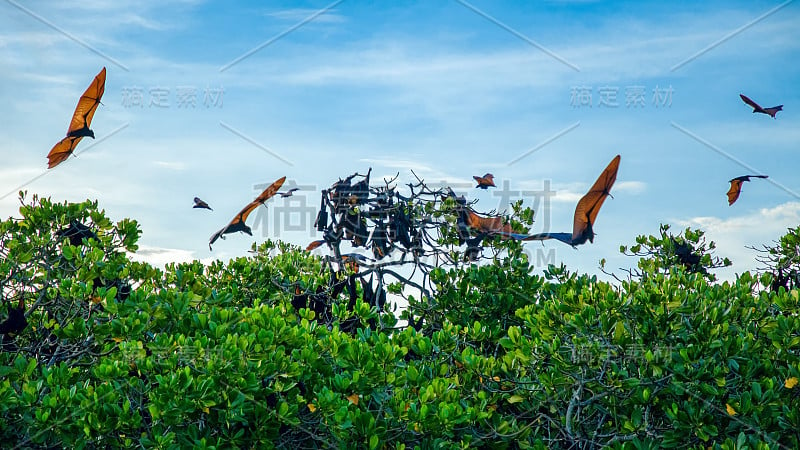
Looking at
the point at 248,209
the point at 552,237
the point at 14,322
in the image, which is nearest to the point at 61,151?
the point at 248,209

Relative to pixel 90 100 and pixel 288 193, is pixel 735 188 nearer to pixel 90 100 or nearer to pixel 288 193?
pixel 288 193

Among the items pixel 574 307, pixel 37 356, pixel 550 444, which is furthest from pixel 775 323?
pixel 37 356

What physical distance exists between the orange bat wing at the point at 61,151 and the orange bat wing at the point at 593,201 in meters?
5.27

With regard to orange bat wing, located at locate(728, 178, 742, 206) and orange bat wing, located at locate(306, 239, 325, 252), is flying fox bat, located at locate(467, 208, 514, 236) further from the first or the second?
orange bat wing, located at locate(728, 178, 742, 206)

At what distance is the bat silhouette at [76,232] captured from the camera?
6504 millimetres

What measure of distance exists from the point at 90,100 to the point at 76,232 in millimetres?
1510

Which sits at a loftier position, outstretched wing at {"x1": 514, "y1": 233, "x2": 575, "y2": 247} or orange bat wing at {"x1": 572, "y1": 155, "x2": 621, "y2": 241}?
orange bat wing at {"x1": 572, "y1": 155, "x2": 621, "y2": 241}

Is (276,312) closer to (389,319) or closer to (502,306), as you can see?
(389,319)

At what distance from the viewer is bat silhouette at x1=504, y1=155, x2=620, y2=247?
569 cm

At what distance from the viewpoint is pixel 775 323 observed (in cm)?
526

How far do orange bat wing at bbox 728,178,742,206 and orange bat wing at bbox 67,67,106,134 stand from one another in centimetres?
737

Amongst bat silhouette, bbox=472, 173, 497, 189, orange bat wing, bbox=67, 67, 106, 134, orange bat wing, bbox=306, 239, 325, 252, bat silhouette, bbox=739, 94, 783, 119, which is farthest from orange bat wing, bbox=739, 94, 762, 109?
orange bat wing, bbox=67, 67, 106, 134

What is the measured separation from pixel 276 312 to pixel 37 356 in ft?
7.06

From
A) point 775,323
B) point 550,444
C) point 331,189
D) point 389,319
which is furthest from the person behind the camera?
point 331,189
